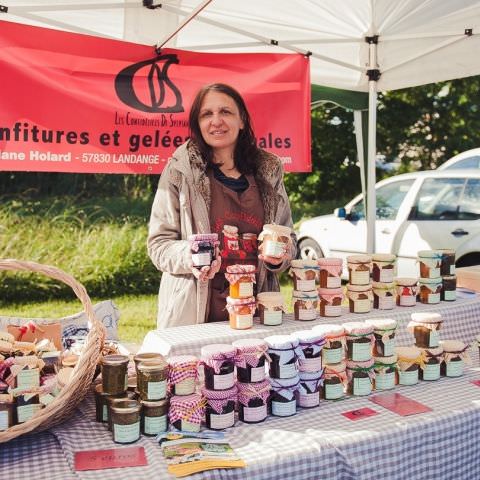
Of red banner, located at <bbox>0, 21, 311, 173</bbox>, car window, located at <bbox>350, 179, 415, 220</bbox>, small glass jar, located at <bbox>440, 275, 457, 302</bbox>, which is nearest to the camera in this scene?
small glass jar, located at <bbox>440, 275, 457, 302</bbox>

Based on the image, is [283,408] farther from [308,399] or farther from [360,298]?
[360,298]

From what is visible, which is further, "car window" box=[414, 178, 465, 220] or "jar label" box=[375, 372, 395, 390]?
"car window" box=[414, 178, 465, 220]

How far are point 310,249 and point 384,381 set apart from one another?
6027 mm

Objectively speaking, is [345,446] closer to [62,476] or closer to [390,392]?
[390,392]

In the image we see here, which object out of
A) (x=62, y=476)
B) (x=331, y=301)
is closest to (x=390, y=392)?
(x=331, y=301)

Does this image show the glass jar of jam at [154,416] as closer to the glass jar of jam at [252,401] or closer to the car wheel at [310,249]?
the glass jar of jam at [252,401]

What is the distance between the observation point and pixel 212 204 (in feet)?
8.29

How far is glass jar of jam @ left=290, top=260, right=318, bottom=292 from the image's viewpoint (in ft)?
7.36

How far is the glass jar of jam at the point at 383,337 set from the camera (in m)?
2.09

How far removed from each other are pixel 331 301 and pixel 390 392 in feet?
1.46

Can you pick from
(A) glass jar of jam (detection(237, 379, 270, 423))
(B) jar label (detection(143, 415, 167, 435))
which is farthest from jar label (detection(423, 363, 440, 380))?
(B) jar label (detection(143, 415, 167, 435))

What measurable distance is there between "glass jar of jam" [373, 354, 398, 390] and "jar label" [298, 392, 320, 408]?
0.97 ft

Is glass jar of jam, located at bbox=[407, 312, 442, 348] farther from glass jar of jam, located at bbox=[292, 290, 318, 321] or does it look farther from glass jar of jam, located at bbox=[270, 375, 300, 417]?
glass jar of jam, located at bbox=[270, 375, 300, 417]

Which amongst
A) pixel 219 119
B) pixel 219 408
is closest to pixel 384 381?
pixel 219 408
